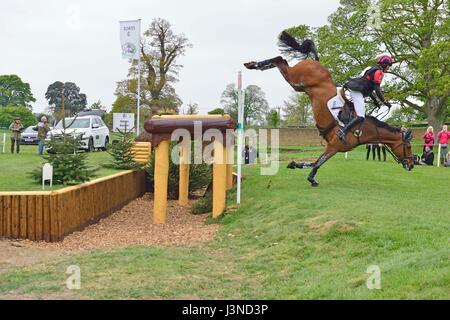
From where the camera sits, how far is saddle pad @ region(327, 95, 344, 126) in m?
12.7

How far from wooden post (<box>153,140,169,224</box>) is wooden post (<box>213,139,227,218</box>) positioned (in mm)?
1127

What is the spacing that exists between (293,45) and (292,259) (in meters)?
7.48

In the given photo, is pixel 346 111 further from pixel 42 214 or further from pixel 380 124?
pixel 42 214

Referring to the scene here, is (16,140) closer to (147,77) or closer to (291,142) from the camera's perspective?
(147,77)

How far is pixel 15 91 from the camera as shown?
74.1 meters

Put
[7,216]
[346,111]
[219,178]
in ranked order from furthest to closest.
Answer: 1. [346,111]
2. [219,178]
3. [7,216]

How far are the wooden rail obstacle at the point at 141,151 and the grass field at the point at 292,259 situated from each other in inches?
287

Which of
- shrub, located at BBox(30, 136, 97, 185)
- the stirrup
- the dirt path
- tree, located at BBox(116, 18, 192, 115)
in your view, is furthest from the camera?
tree, located at BBox(116, 18, 192, 115)

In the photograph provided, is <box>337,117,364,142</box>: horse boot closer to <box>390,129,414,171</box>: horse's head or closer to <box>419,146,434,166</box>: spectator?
<box>390,129,414,171</box>: horse's head

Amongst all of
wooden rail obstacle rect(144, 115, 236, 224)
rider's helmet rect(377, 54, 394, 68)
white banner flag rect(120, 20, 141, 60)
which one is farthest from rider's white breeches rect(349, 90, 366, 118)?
white banner flag rect(120, 20, 141, 60)

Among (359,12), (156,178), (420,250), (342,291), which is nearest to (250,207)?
(156,178)

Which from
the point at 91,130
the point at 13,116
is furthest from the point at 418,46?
the point at 13,116

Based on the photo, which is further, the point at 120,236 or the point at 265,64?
the point at 265,64

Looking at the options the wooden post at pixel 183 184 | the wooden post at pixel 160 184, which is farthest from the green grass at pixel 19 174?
the wooden post at pixel 183 184
